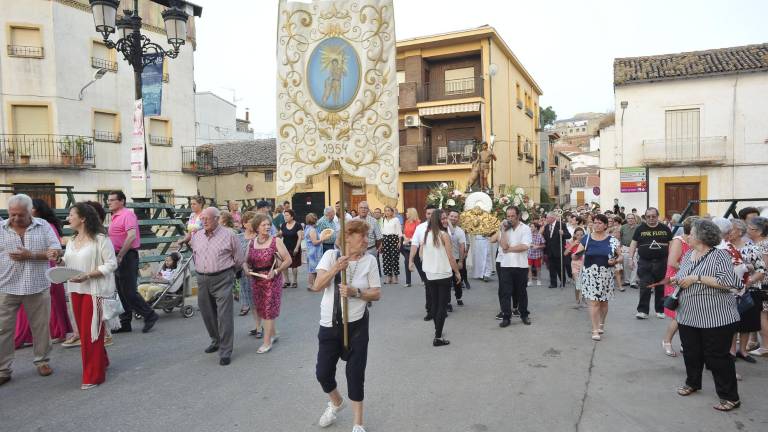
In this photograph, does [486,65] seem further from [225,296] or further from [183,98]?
[225,296]

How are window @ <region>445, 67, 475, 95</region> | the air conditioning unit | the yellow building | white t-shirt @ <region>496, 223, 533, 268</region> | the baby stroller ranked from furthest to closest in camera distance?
the air conditioning unit
window @ <region>445, 67, 475, 95</region>
the yellow building
the baby stroller
white t-shirt @ <region>496, 223, 533, 268</region>

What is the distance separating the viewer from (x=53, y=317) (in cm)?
683

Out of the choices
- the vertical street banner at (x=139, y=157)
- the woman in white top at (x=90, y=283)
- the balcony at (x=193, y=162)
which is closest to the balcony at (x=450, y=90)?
Result: the balcony at (x=193, y=162)

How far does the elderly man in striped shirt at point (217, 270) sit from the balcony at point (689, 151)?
881 inches

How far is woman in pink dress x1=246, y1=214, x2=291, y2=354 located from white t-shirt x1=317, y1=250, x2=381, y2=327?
2477mm

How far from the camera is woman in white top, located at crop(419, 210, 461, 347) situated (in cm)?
671

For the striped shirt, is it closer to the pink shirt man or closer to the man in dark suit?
the pink shirt man

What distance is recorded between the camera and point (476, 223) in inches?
405

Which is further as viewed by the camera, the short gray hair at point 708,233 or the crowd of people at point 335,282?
the short gray hair at point 708,233

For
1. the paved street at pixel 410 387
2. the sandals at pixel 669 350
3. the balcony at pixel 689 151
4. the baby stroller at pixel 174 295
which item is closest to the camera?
the paved street at pixel 410 387

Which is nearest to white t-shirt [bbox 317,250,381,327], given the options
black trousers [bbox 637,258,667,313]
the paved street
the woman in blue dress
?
the paved street

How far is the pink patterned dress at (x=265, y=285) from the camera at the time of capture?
6.45m

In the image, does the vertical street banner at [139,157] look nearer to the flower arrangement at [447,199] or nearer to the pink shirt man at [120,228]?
the pink shirt man at [120,228]

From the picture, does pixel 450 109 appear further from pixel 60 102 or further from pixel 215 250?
pixel 215 250
